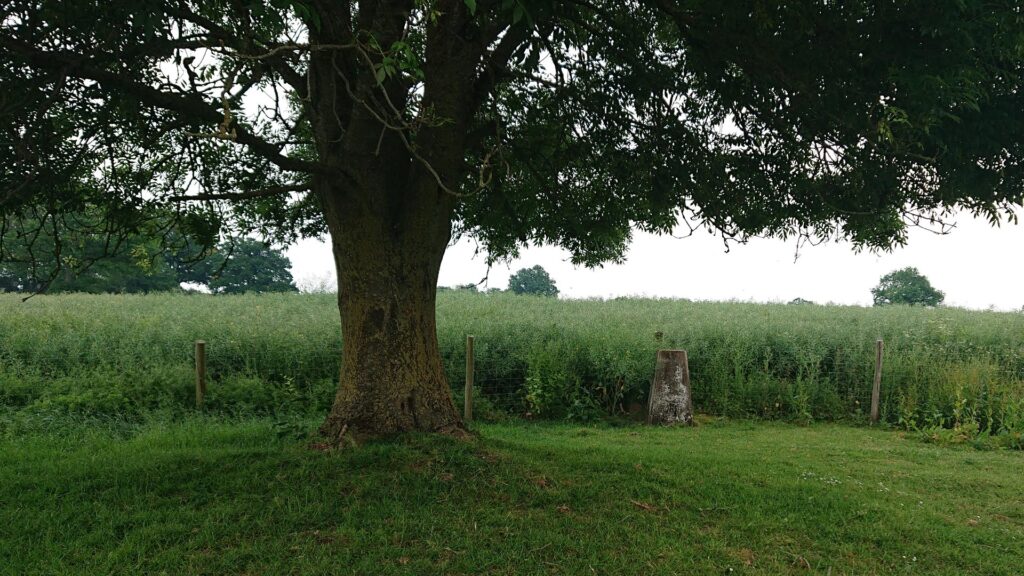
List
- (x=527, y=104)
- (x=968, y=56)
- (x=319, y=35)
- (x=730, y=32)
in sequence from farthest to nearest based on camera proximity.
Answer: (x=527, y=104) → (x=319, y=35) → (x=730, y=32) → (x=968, y=56)

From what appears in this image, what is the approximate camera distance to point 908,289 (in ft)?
176

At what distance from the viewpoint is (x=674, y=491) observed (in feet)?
21.1

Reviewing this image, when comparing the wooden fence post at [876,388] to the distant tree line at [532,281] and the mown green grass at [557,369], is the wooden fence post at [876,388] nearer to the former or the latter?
the mown green grass at [557,369]

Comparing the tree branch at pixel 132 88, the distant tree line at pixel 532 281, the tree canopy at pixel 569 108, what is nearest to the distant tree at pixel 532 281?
the distant tree line at pixel 532 281

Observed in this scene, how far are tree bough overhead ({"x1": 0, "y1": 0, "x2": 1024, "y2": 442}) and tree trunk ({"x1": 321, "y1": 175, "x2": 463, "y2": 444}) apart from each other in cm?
2

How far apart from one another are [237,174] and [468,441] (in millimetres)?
4502

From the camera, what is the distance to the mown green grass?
1112 cm

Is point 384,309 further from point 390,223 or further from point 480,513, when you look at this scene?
point 480,513

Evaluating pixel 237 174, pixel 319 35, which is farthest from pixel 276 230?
pixel 319 35

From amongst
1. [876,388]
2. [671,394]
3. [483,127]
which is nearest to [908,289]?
[876,388]

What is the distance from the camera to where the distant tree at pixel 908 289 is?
53062mm

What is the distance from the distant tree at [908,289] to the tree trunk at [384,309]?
54.6 meters

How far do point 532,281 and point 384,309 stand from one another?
52345 millimetres

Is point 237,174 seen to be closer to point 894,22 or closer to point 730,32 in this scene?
point 730,32
